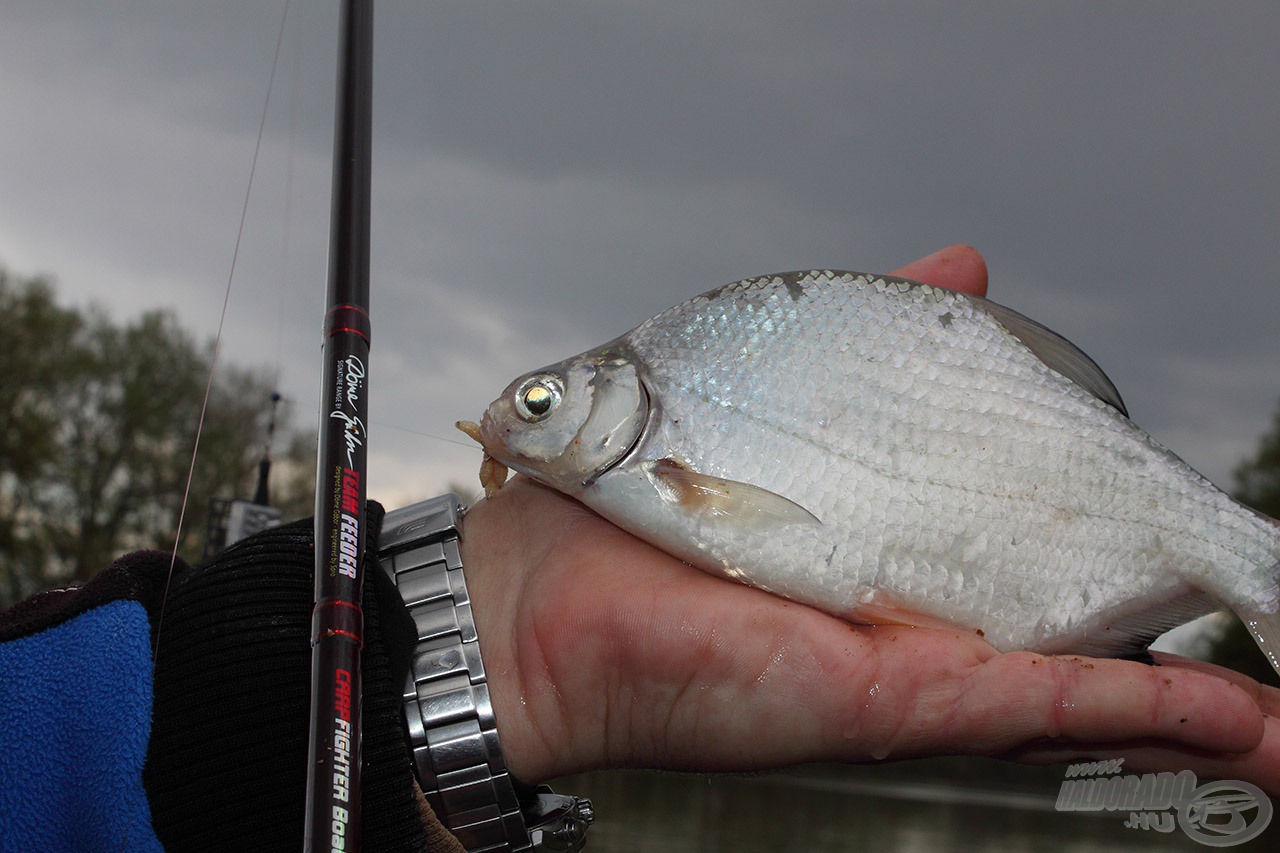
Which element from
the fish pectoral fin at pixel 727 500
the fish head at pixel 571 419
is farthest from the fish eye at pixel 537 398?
the fish pectoral fin at pixel 727 500

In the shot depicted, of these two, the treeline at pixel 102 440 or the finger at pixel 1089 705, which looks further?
the treeline at pixel 102 440

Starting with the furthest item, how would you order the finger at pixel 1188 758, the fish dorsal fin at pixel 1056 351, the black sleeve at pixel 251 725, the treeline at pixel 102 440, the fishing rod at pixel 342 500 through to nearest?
1. the treeline at pixel 102 440
2. the fish dorsal fin at pixel 1056 351
3. the finger at pixel 1188 758
4. the black sleeve at pixel 251 725
5. the fishing rod at pixel 342 500

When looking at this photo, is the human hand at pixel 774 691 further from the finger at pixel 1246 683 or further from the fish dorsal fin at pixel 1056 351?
the fish dorsal fin at pixel 1056 351

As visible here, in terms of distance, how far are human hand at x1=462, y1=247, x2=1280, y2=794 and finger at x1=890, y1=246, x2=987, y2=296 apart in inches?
52.8

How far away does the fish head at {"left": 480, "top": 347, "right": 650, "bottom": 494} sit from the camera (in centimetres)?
259

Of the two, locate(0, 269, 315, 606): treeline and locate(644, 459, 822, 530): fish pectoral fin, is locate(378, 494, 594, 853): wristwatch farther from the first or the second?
locate(0, 269, 315, 606): treeline

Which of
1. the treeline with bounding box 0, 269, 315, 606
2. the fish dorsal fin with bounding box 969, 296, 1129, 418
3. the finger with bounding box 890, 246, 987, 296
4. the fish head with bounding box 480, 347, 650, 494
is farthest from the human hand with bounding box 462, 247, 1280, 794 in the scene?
the treeline with bounding box 0, 269, 315, 606

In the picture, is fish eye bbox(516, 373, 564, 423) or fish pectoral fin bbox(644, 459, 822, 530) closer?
fish pectoral fin bbox(644, 459, 822, 530)

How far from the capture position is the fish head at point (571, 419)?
102 inches

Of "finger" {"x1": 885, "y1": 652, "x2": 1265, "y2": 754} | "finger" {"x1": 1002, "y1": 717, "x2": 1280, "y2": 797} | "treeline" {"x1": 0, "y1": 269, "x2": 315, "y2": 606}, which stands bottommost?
"finger" {"x1": 1002, "y1": 717, "x2": 1280, "y2": 797}

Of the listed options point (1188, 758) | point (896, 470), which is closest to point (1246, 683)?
point (1188, 758)

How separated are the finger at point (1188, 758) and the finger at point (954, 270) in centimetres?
153

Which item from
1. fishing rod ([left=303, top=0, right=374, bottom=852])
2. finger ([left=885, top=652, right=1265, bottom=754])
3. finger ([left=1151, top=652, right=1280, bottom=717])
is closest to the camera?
fishing rod ([left=303, top=0, right=374, bottom=852])

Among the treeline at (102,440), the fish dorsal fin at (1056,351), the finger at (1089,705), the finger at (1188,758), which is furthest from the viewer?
the treeline at (102,440)
